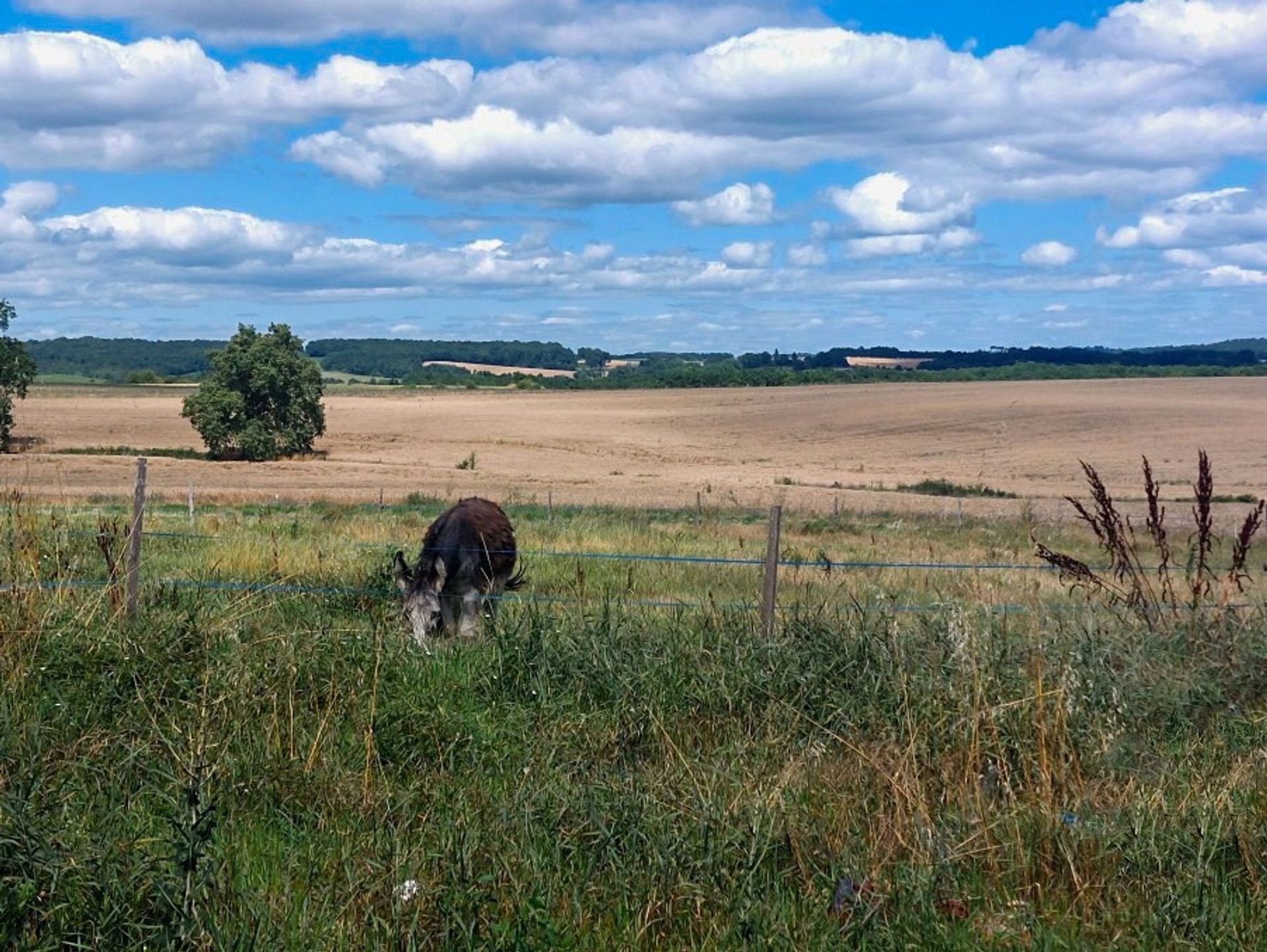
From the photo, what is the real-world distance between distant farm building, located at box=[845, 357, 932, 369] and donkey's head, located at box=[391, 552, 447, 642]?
132094mm

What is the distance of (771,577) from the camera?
27.0 feet

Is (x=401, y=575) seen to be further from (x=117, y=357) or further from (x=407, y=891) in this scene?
(x=117, y=357)

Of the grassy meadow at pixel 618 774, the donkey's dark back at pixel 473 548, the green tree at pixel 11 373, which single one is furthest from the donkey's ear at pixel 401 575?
the green tree at pixel 11 373

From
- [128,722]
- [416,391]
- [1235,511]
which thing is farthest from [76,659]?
[416,391]

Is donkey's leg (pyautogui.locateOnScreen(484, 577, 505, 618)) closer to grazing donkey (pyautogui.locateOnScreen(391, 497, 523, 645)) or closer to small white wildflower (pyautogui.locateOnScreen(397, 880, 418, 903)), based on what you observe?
grazing donkey (pyautogui.locateOnScreen(391, 497, 523, 645))

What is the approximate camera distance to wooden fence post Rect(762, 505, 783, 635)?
8016mm

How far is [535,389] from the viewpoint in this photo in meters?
116

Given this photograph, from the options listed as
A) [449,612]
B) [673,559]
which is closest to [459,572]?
[449,612]

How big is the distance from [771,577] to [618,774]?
2.58 meters

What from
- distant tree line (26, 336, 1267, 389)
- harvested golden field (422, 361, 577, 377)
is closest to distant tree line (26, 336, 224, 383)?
distant tree line (26, 336, 1267, 389)

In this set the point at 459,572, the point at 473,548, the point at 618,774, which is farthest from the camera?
the point at 473,548

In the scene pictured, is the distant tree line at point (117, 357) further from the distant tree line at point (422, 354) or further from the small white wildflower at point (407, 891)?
the small white wildflower at point (407, 891)

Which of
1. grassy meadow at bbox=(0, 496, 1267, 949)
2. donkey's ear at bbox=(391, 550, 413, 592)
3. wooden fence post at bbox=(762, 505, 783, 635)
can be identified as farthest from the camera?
donkey's ear at bbox=(391, 550, 413, 592)

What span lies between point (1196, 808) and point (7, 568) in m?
6.26
